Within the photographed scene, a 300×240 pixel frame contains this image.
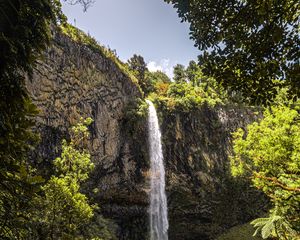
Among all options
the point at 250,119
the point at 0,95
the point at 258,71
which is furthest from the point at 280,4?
the point at 250,119

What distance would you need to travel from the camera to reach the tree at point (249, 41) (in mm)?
4402

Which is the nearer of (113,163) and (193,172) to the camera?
(113,163)

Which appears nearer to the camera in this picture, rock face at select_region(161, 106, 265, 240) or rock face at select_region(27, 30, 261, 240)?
rock face at select_region(27, 30, 261, 240)

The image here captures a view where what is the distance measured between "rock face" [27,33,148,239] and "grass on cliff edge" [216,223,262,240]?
779 cm

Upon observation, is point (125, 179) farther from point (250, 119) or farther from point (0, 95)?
point (0, 95)

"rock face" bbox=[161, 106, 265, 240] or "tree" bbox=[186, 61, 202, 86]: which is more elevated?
"tree" bbox=[186, 61, 202, 86]

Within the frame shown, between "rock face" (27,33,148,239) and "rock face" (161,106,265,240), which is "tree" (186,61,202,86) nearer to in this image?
"rock face" (161,106,265,240)

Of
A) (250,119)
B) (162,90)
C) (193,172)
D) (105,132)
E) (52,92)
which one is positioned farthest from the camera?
(162,90)

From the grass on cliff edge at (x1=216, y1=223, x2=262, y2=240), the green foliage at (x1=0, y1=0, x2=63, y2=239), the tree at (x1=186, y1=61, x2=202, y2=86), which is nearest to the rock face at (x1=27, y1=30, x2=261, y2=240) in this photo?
the grass on cliff edge at (x1=216, y1=223, x2=262, y2=240)

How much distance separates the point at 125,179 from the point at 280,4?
20.0m

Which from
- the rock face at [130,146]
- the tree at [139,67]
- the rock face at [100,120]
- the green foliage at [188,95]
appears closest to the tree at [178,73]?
the green foliage at [188,95]

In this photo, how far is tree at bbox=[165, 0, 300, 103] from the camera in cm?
440

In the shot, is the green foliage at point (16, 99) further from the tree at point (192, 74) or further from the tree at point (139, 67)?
the tree at point (192, 74)

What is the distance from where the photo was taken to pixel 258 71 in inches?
182
